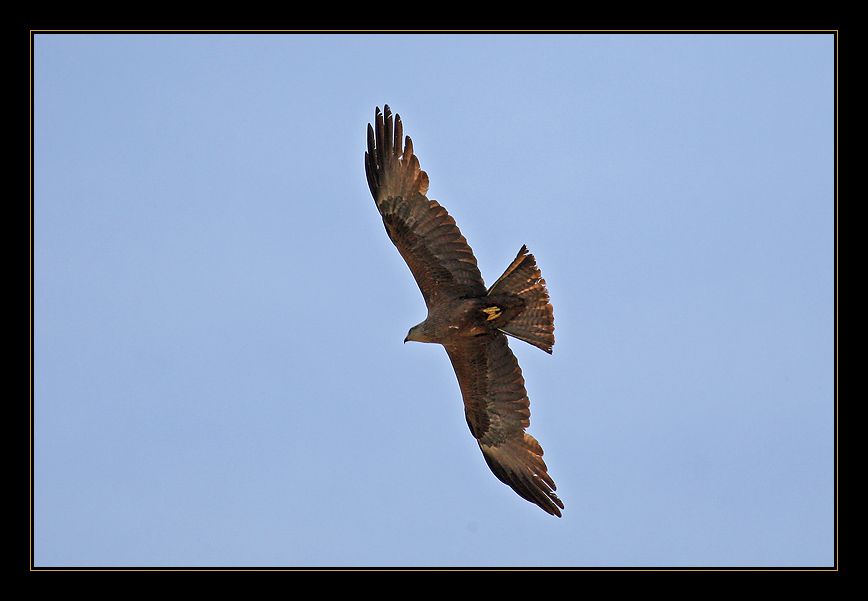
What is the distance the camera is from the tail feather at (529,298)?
13211 mm

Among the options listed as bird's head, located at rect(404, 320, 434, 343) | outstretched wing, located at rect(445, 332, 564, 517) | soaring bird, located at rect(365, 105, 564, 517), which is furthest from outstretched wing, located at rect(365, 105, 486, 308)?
outstretched wing, located at rect(445, 332, 564, 517)

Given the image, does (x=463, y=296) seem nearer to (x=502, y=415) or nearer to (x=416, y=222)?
(x=416, y=222)

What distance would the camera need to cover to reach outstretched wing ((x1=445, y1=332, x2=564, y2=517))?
555 inches

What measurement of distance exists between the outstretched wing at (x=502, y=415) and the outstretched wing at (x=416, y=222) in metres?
0.76

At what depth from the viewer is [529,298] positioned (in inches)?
525

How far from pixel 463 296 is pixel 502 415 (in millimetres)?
1616

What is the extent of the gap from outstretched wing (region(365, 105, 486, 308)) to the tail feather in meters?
0.40

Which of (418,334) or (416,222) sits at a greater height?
(416,222)

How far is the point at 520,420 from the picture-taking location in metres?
14.4

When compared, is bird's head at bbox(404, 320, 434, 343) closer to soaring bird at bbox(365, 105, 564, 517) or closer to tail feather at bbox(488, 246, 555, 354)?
soaring bird at bbox(365, 105, 564, 517)

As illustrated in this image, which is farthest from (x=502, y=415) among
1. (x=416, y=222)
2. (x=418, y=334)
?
(x=416, y=222)
